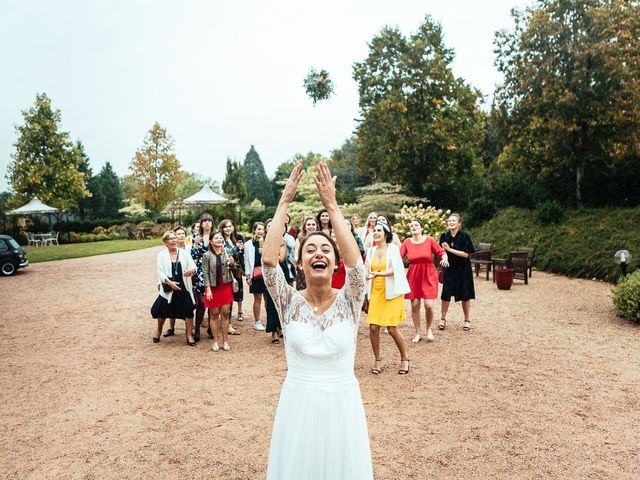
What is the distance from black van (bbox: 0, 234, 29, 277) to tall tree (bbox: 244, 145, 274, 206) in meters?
62.2

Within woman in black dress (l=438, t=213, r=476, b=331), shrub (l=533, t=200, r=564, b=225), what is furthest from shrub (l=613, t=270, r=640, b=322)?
shrub (l=533, t=200, r=564, b=225)

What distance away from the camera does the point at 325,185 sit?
263 cm

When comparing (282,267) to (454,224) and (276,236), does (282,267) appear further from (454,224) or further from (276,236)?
(276,236)

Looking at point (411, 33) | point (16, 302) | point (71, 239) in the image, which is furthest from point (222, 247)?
point (71, 239)

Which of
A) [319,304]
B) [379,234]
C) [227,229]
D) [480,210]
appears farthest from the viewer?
[480,210]

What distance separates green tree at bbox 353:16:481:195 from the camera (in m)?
29.4

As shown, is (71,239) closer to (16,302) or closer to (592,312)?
(16,302)

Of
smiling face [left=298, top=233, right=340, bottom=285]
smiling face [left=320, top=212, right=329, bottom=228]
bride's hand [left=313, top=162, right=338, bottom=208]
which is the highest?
bride's hand [left=313, top=162, right=338, bottom=208]

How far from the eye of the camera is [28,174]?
34.1 meters

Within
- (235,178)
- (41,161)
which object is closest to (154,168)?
(41,161)

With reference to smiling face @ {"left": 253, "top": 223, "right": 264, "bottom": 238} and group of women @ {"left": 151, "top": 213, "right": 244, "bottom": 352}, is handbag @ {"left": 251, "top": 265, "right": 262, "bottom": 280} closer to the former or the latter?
group of women @ {"left": 151, "top": 213, "right": 244, "bottom": 352}

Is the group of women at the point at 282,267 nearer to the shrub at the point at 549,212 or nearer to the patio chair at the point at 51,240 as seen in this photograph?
the shrub at the point at 549,212

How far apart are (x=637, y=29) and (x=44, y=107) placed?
1432 inches

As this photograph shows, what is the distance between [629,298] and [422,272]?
455 cm
